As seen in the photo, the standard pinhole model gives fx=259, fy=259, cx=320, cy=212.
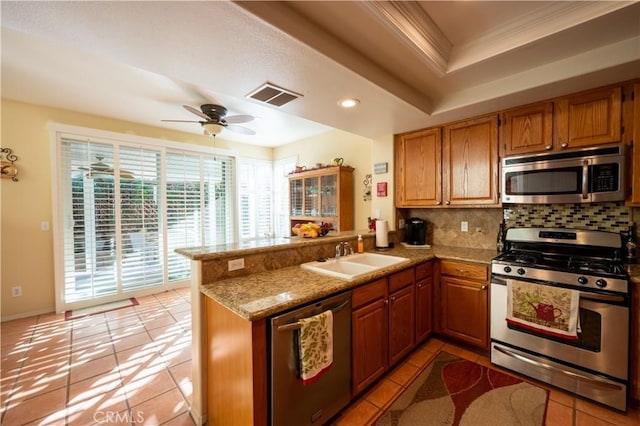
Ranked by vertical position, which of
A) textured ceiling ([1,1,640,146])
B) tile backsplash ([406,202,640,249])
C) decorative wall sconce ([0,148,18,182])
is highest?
textured ceiling ([1,1,640,146])

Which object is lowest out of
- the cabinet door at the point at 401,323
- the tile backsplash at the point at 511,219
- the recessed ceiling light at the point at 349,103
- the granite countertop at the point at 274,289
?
the cabinet door at the point at 401,323

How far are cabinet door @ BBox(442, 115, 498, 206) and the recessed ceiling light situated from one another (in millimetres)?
1194

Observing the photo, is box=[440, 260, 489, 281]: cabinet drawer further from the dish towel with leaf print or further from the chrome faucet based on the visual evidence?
the dish towel with leaf print

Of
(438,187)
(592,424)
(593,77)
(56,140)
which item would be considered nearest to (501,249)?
(438,187)

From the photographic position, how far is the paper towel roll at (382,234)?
2869 mm

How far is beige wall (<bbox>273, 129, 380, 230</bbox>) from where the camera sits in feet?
13.2

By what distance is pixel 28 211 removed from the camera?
3297 mm

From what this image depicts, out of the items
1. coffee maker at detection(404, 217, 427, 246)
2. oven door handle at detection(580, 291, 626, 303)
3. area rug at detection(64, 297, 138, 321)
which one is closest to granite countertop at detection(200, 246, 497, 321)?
coffee maker at detection(404, 217, 427, 246)

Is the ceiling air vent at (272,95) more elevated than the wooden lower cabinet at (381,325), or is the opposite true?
the ceiling air vent at (272,95)

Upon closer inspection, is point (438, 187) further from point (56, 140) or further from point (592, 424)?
point (56, 140)

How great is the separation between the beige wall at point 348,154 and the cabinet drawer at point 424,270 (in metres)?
1.46

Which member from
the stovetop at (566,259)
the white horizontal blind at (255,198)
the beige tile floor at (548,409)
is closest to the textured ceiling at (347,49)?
the stovetop at (566,259)

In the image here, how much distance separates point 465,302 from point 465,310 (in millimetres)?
76

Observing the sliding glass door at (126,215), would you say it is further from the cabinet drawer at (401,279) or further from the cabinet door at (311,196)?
the cabinet drawer at (401,279)
